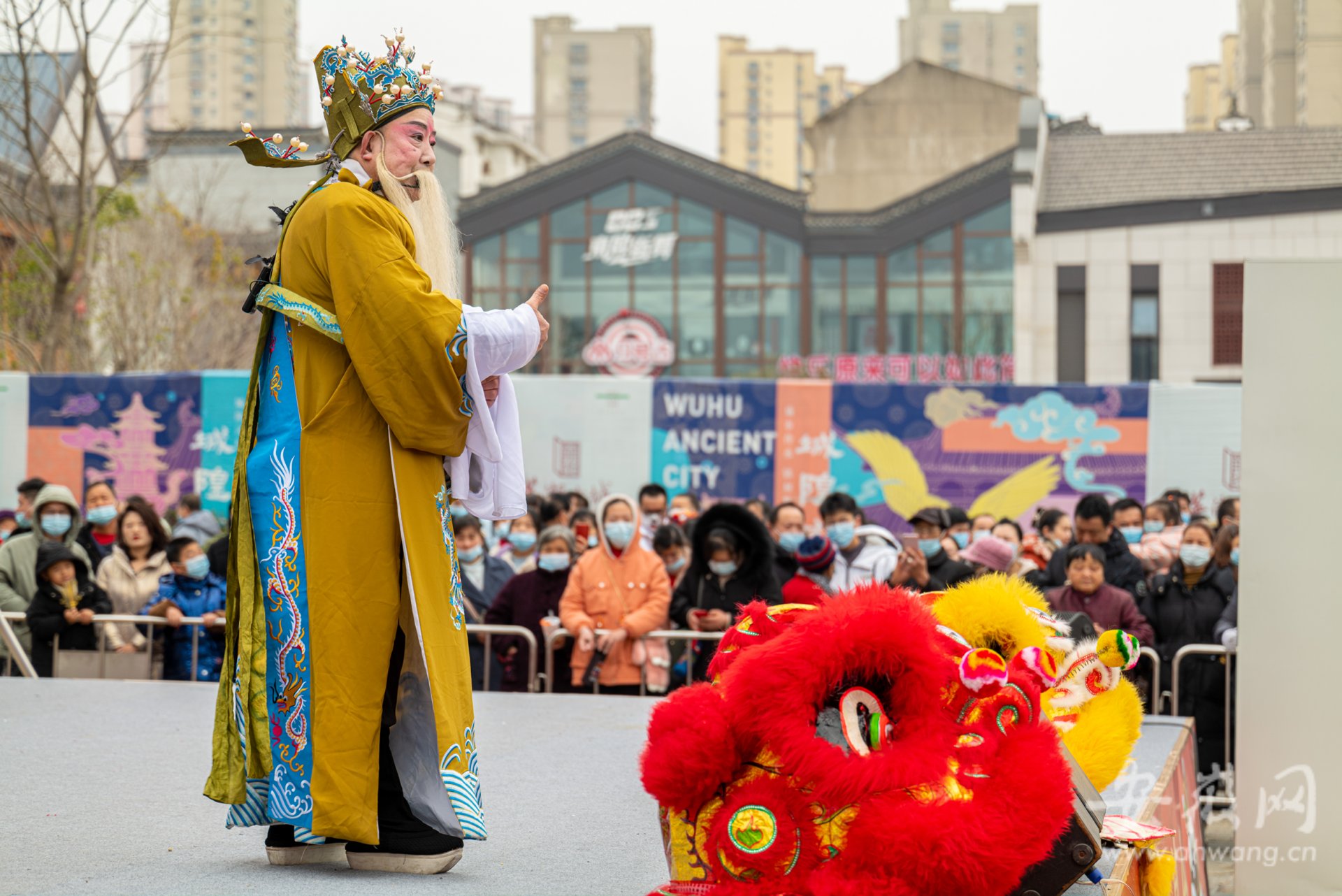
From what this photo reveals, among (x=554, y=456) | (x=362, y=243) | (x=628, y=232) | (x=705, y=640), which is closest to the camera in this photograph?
(x=362, y=243)

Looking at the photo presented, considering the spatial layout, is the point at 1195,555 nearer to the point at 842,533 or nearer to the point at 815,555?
the point at 842,533

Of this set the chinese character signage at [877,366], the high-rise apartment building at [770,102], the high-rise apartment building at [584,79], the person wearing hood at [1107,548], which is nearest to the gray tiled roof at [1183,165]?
the chinese character signage at [877,366]

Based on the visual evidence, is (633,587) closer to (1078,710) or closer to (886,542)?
(886,542)

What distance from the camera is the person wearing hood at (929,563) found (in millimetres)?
7199

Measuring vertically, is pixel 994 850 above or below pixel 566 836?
above

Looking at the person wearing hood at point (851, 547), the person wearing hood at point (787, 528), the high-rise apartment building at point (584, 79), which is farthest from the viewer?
the high-rise apartment building at point (584, 79)

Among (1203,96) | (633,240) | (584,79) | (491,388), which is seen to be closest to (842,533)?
(491,388)

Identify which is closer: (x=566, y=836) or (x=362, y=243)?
(x=362, y=243)

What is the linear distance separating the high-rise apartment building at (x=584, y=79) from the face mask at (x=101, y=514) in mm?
98789

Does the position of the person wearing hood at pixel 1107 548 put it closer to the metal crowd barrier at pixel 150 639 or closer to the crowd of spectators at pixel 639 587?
the crowd of spectators at pixel 639 587

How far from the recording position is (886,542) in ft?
27.4

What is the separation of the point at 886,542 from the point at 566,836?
15.6ft

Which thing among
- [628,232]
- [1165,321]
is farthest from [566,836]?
[628,232]

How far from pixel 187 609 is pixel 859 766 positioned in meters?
5.61
